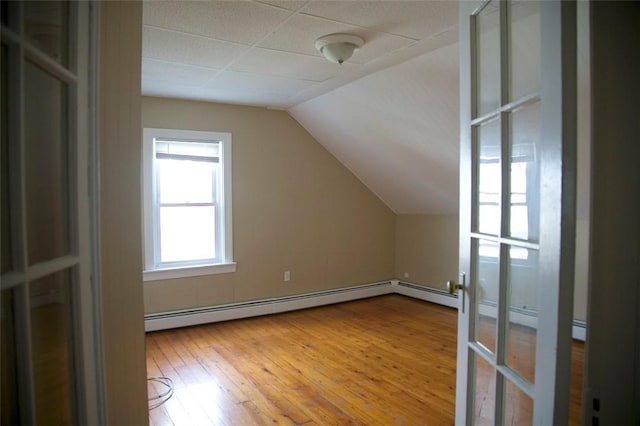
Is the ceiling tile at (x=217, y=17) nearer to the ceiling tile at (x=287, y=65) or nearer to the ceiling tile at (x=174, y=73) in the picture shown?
the ceiling tile at (x=287, y=65)

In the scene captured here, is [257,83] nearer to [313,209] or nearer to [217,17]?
[217,17]

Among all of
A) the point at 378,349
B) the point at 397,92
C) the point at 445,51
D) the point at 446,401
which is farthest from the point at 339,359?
the point at 445,51

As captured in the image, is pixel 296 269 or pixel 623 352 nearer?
pixel 623 352

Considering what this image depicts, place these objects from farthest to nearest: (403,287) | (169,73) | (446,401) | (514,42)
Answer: (403,287) → (169,73) → (446,401) → (514,42)

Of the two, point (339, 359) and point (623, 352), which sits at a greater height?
point (623, 352)

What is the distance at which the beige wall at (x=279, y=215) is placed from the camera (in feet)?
14.2

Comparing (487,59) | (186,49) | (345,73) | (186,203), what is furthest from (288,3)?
(186,203)

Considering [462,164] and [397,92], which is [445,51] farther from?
[462,164]

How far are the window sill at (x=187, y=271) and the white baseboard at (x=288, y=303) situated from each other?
14.8 inches

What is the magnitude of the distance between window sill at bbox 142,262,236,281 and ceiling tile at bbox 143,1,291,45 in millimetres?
2504

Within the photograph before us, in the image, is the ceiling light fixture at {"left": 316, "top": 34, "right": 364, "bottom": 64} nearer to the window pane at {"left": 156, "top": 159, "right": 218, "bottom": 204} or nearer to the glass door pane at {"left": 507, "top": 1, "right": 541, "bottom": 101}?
the glass door pane at {"left": 507, "top": 1, "right": 541, "bottom": 101}

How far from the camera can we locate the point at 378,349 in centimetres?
366

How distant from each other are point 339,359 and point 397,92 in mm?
2314

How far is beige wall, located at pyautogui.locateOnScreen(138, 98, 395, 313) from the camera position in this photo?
431 cm
